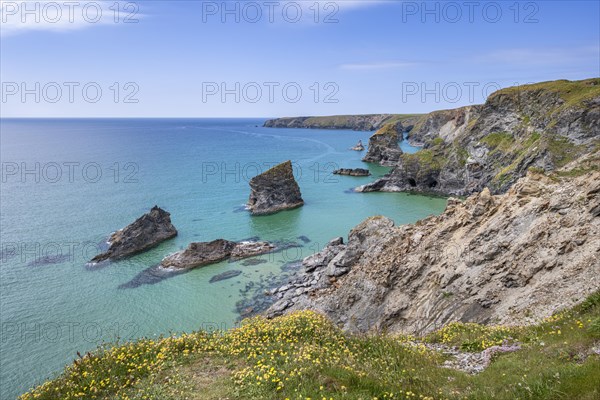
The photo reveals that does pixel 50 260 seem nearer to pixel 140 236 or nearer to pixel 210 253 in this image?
pixel 140 236

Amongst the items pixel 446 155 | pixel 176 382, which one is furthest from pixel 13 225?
pixel 446 155

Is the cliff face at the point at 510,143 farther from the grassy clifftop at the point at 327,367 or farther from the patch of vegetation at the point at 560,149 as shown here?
the grassy clifftop at the point at 327,367

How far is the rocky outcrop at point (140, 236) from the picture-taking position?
56625 millimetres

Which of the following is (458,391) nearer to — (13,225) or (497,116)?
(13,225)

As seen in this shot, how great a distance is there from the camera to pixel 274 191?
81.9 metres

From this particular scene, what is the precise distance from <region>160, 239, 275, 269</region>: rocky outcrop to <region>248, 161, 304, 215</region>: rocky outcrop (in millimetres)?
22773

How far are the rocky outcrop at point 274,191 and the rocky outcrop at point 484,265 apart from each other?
43.3 meters

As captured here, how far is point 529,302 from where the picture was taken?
73.0 ft

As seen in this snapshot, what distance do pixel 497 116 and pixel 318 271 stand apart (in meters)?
71.6

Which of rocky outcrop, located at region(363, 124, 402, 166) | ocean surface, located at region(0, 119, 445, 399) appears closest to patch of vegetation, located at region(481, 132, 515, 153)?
ocean surface, located at region(0, 119, 445, 399)

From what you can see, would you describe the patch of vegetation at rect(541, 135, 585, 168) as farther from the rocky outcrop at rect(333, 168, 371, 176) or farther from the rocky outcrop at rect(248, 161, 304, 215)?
the rocky outcrop at rect(333, 168, 371, 176)

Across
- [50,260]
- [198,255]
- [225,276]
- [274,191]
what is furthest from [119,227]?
[274,191]

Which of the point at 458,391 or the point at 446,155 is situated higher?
the point at 446,155

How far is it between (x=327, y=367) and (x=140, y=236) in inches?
2141
